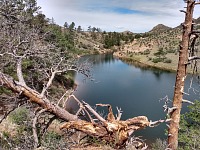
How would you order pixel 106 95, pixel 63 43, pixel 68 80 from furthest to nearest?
1. pixel 68 80
2. pixel 63 43
3. pixel 106 95

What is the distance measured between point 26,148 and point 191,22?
3.70 meters

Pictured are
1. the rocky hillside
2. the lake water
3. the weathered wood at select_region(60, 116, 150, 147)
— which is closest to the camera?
the weathered wood at select_region(60, 116, 150, 147)

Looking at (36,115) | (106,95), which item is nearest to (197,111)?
(36,115)

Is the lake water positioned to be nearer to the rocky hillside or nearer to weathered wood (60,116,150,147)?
the rocky hillside

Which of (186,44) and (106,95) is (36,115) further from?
(106,95)

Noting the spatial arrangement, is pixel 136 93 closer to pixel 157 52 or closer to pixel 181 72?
pixel 181 72

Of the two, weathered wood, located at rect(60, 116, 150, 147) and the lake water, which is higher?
weathered wood, located at rect(60, 116, 150, 147)

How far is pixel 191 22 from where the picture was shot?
450 cm

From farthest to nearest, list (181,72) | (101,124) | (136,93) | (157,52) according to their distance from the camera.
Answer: (157,52) < (136,93) < (101,124) < (181,72)

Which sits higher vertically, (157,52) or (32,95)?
(32,95)

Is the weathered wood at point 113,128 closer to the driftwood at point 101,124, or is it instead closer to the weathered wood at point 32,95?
the driftwood at point 101,124

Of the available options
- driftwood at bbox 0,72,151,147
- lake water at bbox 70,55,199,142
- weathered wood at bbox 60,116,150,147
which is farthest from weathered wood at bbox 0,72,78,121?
lake water at bbox 70,55,199,142

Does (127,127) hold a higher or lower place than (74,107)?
higher

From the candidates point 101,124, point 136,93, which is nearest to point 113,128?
point 101,124
